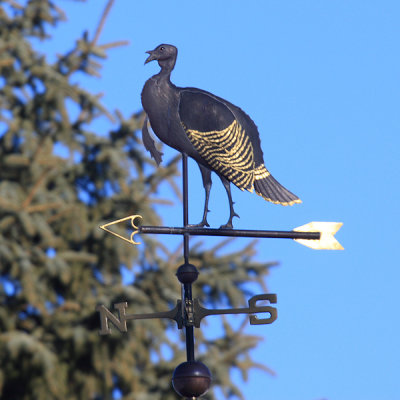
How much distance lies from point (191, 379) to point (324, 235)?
0.89 metres

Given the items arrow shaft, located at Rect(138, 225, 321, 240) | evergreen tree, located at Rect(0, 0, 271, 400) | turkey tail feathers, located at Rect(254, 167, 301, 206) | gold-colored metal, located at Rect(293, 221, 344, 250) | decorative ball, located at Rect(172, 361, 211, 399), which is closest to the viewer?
decorative ball, located at Rect(172, 361, 211, 399)

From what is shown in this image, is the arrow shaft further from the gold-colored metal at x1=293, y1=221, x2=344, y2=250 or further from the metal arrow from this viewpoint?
the gold-colored metal at x1=293, y1=221, x2=344, y2=250

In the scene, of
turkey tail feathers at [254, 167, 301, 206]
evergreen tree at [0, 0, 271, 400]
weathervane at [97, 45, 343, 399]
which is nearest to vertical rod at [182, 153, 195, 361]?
weathervane at [97, 45, 343, 399]

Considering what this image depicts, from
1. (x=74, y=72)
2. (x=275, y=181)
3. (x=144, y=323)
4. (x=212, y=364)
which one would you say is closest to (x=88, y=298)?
(x=144, y=323)

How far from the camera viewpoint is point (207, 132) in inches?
142

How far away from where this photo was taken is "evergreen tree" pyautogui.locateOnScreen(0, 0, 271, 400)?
8.55 metres

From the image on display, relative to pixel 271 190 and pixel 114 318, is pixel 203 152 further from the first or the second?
pixel 114 318

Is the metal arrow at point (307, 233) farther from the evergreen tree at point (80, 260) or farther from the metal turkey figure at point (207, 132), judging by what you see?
the evergreen tree at point (80, 260)

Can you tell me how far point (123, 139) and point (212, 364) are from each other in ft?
8.24

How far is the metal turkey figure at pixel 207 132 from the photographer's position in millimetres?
3578

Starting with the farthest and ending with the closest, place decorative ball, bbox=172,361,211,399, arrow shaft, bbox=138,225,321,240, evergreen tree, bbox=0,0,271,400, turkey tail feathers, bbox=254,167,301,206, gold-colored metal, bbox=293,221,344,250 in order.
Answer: evergreen tree, bbox=0,0,271,400, gold-colored metal, bbox=293,221,344,250, turkey tail feathers, bbox=254,167,301,206, arrow shaft, bbox=138,225,321,240, decorative ball, bbox=172,361,211,399

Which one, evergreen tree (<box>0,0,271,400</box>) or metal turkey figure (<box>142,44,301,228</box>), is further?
evergreen tree (<box>0,0,271,400</box>)

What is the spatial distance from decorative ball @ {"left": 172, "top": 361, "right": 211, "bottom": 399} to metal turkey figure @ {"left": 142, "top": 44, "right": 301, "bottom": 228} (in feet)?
1.86

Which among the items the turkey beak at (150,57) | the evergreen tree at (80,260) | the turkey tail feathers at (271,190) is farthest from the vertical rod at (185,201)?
the evergreen tree at (80,260)
